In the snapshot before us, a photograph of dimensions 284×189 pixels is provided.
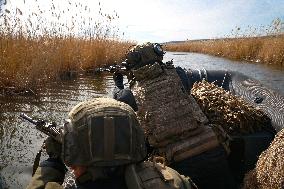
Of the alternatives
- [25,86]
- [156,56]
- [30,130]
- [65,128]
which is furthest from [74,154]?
[25,86]

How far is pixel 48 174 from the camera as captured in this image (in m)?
2.07

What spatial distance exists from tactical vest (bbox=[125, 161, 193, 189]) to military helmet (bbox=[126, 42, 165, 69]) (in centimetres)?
183

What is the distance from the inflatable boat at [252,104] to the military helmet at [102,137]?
160 centimetres

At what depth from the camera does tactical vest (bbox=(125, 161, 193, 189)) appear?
1.69 metres

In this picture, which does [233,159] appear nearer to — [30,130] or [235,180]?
[235,180]

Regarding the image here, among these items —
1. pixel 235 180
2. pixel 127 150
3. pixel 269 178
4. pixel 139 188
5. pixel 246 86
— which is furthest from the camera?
pixel 246 86

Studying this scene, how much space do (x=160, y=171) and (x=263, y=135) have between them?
1.71 meters

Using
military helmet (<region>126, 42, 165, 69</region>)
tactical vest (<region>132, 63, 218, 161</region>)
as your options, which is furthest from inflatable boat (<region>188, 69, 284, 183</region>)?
military helmet (<region>126, 42, 165, 69</region>)

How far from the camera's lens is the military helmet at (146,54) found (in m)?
3.55

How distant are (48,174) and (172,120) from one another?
1.10 meters

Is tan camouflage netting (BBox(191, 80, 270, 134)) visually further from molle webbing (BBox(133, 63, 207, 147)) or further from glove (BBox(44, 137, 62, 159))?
glove (BBox(44, 137, 62, 159))

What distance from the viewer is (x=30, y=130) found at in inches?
176

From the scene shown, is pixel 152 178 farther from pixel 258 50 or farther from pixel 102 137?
pixel 258 50

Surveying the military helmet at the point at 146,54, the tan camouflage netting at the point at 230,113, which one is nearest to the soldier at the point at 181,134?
the tan camouflage netting at the point at 230,113
